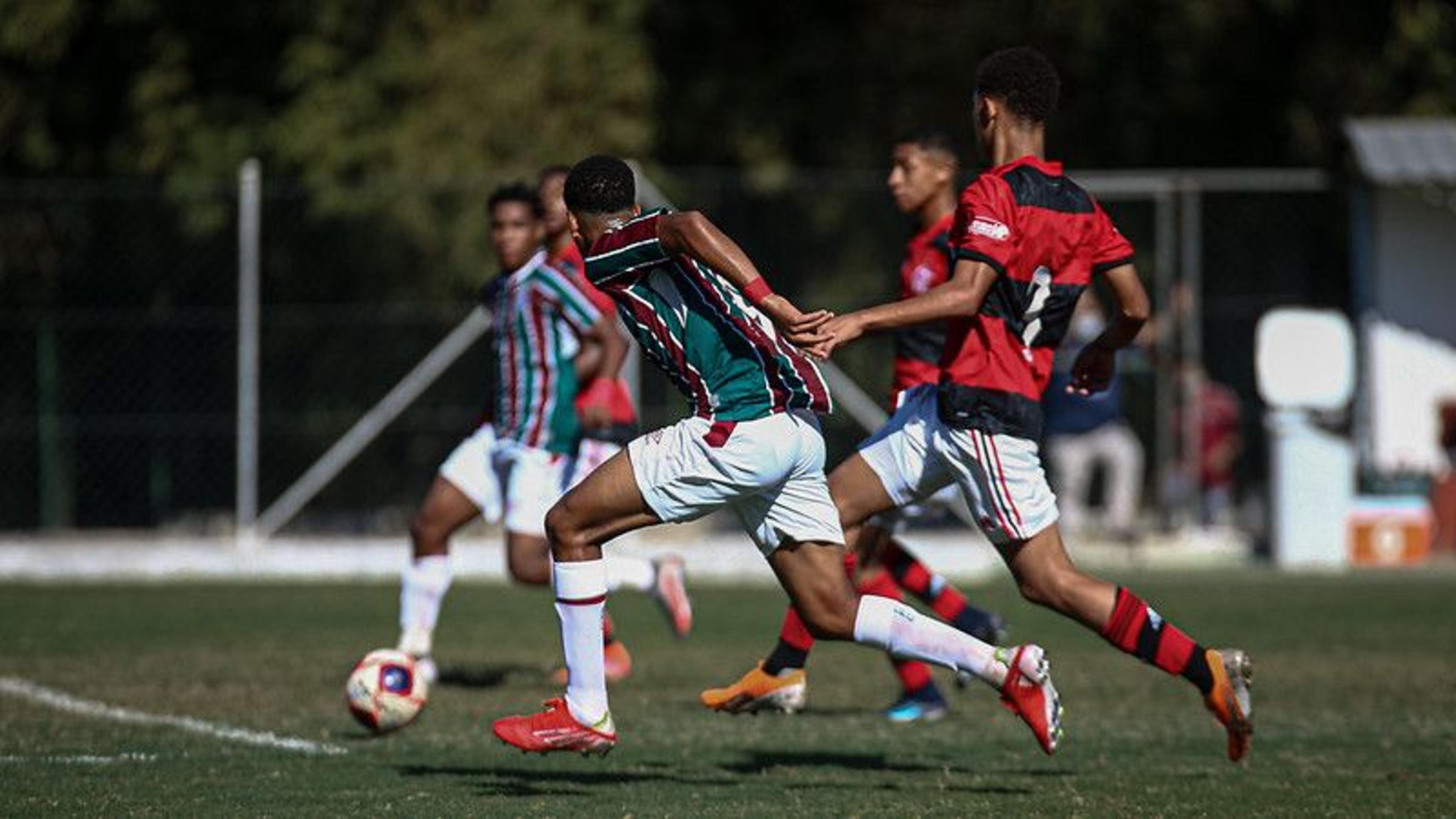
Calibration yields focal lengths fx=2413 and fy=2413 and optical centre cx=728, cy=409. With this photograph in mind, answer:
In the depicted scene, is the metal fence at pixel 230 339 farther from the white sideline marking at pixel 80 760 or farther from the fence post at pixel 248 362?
the white sideline marking at pixel 80 760

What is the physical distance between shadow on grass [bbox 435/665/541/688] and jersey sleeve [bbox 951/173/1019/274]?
4339mm

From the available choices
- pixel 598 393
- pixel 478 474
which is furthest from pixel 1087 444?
pixel 478 474

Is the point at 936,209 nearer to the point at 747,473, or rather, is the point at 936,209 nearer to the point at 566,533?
the point at 747,473

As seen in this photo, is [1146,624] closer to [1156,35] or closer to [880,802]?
[880,802]

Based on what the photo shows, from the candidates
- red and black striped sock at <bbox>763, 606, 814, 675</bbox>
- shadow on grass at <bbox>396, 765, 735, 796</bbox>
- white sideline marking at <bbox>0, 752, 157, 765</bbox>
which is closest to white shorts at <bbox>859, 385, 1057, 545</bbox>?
red and black striped sock at <bbox>763, 606, 814, 675</bbox>

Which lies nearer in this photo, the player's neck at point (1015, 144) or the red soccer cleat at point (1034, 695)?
the red soccer cleat at point (1034, 695)

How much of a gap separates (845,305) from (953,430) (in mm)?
11734

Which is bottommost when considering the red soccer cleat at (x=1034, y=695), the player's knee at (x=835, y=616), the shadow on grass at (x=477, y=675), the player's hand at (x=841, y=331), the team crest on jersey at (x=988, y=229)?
the shadow on grass at (x=477, y=675)

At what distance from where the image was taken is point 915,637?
25.9 feet

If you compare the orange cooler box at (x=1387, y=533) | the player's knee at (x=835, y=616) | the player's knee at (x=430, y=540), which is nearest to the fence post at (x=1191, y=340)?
the orange cooler box at (x=1387, y=533)

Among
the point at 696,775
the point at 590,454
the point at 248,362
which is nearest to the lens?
the point at 696,775

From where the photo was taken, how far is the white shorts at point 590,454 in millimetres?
11734

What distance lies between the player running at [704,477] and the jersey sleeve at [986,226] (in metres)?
0.64

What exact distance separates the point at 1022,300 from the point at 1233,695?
1496 mm
